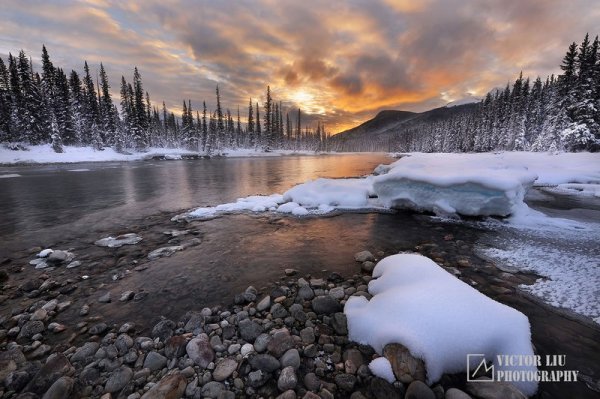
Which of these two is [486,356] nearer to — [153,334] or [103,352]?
[153,334]

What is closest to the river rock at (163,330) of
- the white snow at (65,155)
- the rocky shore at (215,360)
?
the rocky shore at (215,360)

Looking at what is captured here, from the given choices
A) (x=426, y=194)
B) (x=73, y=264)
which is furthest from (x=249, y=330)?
(x=426, y=194)

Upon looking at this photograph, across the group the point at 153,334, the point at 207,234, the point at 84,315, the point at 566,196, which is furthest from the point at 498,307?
the point at 566,196

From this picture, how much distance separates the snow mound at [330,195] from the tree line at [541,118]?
134 feet

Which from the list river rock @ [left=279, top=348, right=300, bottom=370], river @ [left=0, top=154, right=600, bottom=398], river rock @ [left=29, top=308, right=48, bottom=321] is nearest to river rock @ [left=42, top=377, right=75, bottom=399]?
river @ [left=0, top=154, right=600, bottom=398]

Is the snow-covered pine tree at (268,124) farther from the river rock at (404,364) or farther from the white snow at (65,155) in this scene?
the river rock at (404,364)

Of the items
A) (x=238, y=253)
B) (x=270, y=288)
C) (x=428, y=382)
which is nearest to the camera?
(x=428, y=382)

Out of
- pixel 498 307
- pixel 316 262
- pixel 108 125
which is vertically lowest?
pixel 316 262

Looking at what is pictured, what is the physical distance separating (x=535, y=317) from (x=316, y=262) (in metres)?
4.43

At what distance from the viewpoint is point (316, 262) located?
6.79 m

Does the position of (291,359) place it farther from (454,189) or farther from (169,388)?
(454,189)

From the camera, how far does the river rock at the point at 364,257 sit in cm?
683

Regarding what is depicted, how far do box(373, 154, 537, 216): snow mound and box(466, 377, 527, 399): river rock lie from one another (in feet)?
28.5

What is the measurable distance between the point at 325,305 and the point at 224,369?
1975 millimetres
